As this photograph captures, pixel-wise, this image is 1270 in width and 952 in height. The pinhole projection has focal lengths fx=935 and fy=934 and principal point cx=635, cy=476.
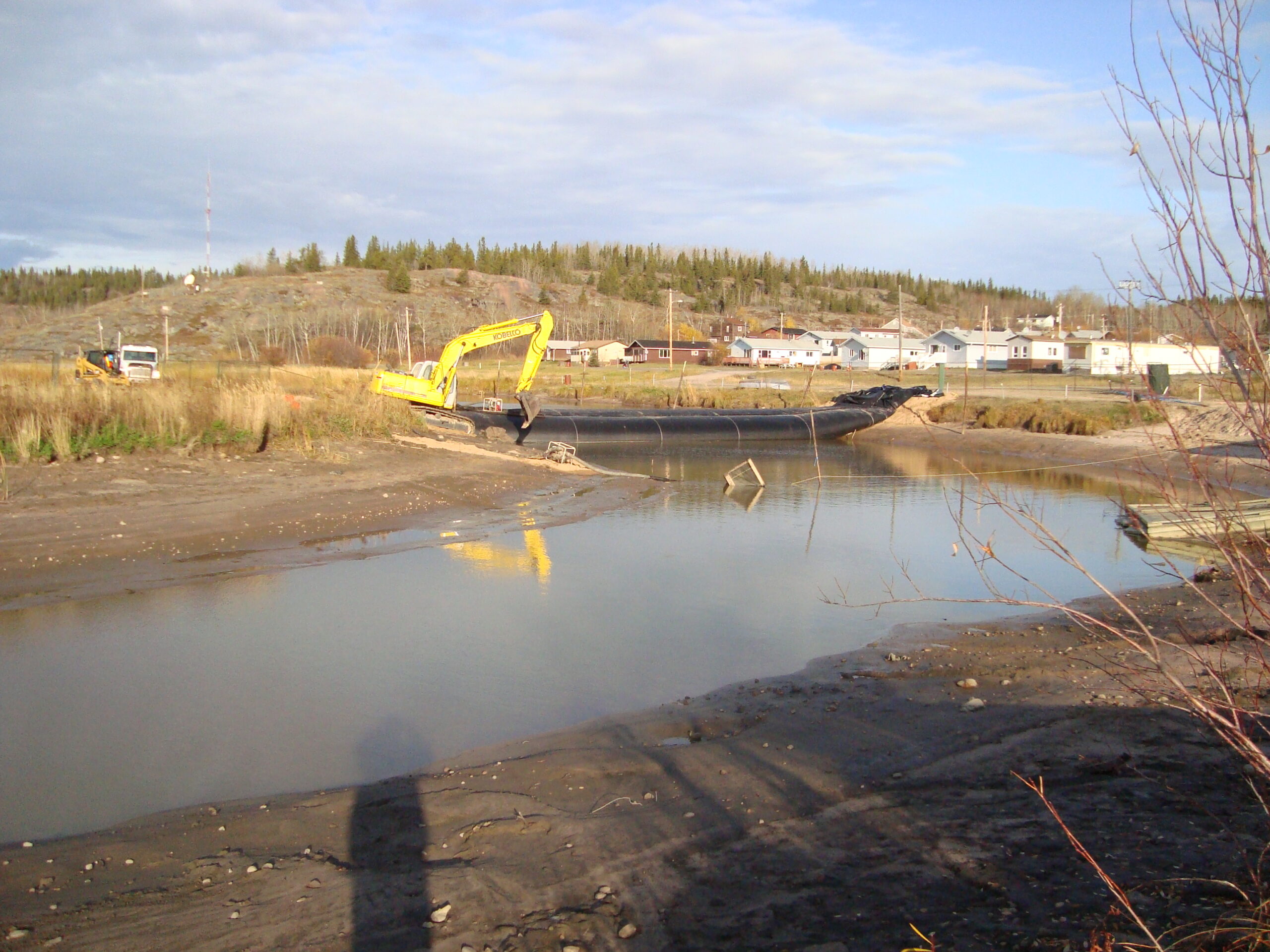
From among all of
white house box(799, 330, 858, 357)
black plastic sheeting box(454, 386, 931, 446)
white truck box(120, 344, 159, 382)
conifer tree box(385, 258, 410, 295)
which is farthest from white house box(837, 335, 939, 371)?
white truck box(120, 344, 159, 382)

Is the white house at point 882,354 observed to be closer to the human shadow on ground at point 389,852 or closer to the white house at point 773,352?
the white house at point 773,352

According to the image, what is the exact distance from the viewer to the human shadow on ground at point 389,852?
165 inches

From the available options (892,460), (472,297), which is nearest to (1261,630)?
(892,460)

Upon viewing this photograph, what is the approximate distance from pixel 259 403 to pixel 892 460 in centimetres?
2158

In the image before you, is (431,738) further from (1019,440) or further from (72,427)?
(1019,440)

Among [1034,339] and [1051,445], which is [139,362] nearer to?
[1051,445]

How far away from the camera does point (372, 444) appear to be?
839 inches

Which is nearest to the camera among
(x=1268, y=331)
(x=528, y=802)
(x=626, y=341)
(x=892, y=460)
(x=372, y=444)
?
(x=1268, y=331)

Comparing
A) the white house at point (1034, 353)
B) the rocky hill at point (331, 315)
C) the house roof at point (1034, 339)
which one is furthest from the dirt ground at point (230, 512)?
the house roof at point (1034, 339)

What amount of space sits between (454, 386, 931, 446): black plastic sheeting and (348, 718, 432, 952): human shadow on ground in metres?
21.3

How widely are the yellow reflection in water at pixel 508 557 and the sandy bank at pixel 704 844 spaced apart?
21.5ft

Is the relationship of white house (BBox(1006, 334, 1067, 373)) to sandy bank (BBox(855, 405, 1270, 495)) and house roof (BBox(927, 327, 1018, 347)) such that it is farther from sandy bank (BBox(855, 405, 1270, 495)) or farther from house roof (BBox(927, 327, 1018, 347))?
sandy bank (BBox(855, 405, 1270, 495))

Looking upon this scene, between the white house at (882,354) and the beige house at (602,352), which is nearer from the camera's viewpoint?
the white house at (882,354)

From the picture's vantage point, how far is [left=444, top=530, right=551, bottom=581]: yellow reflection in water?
45.0ft
